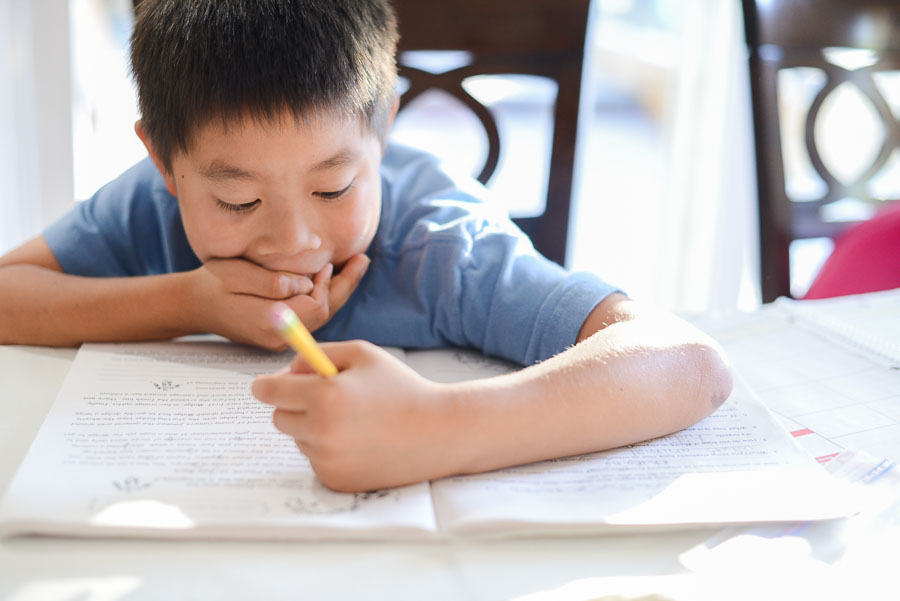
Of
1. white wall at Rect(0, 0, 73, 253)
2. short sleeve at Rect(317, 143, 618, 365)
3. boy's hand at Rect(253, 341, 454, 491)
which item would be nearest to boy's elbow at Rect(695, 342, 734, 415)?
short sleeve at Rect(317, 143, 618, 365)

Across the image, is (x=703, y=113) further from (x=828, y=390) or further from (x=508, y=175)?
(x=828, y=390)

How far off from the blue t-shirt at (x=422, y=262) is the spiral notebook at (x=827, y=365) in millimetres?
174

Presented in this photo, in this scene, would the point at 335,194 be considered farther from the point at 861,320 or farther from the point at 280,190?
the point at 861,320

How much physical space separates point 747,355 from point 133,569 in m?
0.57

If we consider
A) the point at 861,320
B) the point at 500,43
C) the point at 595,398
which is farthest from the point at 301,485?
the point at 500,43

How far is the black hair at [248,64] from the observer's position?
0.65 metres

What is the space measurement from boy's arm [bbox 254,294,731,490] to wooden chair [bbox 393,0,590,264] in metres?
0.57

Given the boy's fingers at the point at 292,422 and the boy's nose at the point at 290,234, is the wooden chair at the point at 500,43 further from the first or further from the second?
the boy's fingers at the point at 292,422

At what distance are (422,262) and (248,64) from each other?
243 millimetres

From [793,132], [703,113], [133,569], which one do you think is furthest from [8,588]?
[793,132]

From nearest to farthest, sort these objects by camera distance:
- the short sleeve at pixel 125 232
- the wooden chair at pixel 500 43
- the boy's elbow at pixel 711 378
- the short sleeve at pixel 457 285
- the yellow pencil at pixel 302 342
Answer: the yellow pencil at pixel 302 342 < the boy's elbow at pixel 711 378 < the short sleeve at pixel 457 285 < the short sleeve at pixel 125 232 < the wooden chair at pixel 500 43

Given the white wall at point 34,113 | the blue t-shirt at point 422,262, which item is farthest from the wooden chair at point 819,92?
the white wall at point 34,113

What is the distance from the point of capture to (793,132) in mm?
2018

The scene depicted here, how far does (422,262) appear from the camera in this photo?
78cm
